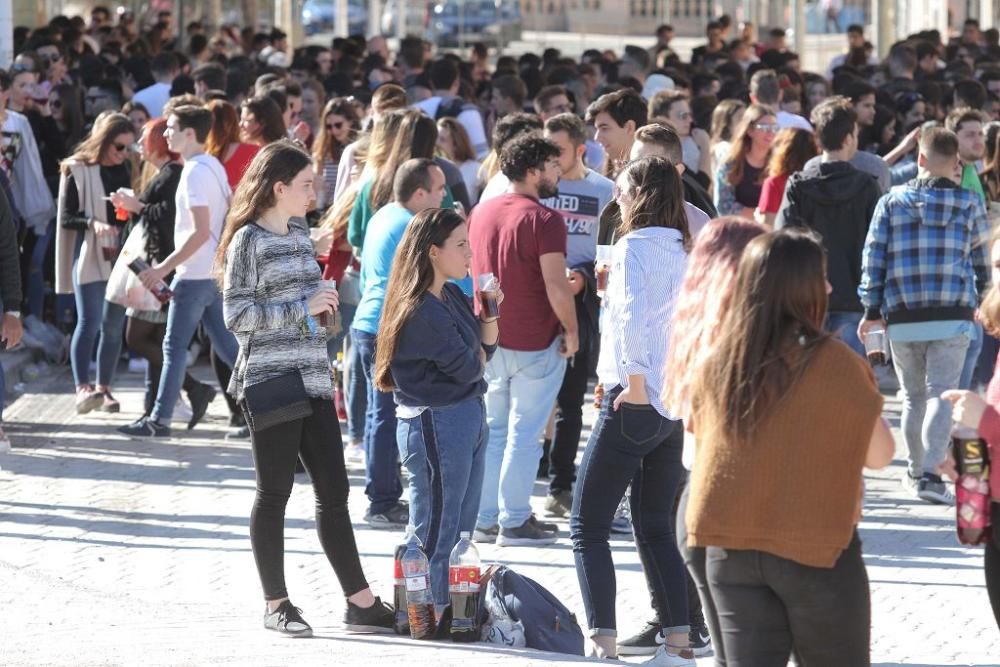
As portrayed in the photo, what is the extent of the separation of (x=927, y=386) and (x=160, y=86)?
8527mm

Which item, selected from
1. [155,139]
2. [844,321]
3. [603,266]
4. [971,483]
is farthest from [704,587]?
[155,139]

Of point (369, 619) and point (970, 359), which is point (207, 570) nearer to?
point (369, 619)

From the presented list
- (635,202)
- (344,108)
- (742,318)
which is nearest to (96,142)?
(344,108)

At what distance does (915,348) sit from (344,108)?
13.5 ft

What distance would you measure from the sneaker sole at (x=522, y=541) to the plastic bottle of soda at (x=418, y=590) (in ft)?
5.64

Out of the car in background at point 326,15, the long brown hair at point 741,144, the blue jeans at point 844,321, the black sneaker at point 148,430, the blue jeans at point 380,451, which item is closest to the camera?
the blue jeans at point 380,451

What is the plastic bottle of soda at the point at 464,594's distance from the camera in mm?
6293

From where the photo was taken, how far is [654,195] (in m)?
6.02

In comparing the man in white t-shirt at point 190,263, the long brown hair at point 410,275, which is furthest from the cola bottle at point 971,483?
the man in white t-shirt at point 190,263

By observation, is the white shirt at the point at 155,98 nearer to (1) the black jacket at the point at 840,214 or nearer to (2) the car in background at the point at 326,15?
(1) the black jacket at the point at 840,214

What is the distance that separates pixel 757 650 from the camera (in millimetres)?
4262

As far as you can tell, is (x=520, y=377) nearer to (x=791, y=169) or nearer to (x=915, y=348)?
(x=915, y=348)

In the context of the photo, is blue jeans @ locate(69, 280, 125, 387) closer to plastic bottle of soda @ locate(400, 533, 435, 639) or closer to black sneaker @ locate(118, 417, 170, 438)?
black sneaker @ locate(118, 417, 170, 438)

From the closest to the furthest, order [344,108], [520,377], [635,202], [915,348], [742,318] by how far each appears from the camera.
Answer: [742,318]
[635,202]
[520,377]
[915,348]
[344,108]
